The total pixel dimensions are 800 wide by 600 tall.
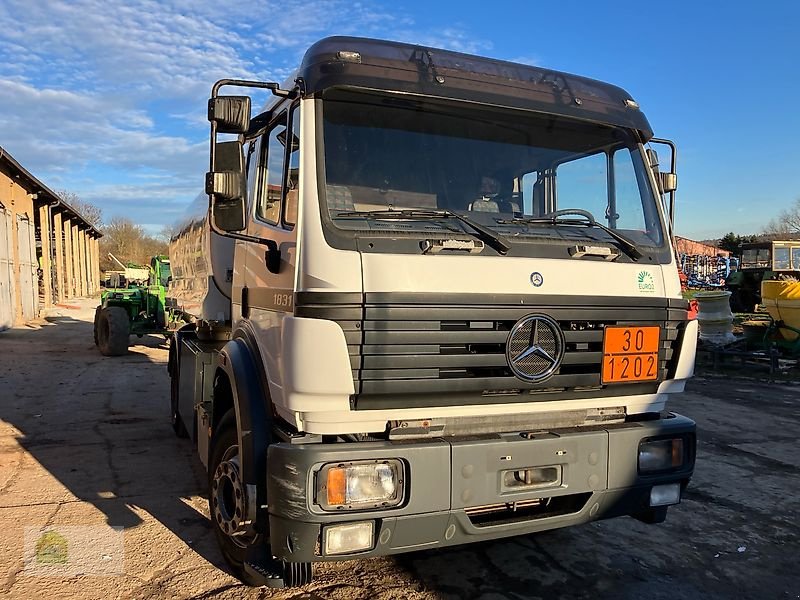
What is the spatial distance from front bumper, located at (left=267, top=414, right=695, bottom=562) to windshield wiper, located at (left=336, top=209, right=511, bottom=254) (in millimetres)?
930

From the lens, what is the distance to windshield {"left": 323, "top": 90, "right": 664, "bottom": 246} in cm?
317

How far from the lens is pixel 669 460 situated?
11.3 feet

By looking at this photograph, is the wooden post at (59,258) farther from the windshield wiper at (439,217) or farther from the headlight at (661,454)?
the headlight at (661,454)

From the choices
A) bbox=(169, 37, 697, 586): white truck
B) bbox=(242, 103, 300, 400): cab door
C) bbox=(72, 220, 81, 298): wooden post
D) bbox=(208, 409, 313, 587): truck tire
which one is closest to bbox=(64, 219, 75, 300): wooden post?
bbox=(72, 220, 81, 298): wooden post

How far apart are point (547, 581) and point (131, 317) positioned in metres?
13.2

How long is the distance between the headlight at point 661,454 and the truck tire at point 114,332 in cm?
1214

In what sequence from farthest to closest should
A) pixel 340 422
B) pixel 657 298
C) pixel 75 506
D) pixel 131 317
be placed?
1. pixel 131 317
2. pixel 75 506
3. pixel 657 298
4. pixel 340 422

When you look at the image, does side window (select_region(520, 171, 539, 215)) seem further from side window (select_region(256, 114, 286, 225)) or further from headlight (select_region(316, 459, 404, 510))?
headlight (select_region(316, 459, 404, 510))

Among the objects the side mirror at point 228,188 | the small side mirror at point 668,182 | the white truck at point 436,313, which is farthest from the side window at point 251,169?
Answer: the small side mirror at point 668,182

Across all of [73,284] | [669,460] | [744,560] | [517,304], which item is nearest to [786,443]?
[744,560]

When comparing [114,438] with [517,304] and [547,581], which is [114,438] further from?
[517,304]

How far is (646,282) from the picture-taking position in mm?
3420

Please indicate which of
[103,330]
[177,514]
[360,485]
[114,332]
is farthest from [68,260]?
[360,485]

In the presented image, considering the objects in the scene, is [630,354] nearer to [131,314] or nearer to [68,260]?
[131,314]
